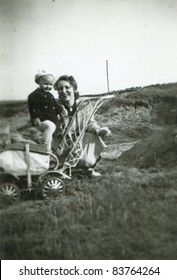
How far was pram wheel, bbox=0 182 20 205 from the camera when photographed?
294 cm

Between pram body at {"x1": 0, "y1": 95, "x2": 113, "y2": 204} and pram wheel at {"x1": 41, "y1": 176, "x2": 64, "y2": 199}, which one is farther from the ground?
pram body at {"x1": 0, "y1": 95, "x2": 113, "y2": 204}

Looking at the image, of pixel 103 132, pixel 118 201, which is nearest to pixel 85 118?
pixel 103 132

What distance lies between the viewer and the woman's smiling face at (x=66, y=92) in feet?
10.2

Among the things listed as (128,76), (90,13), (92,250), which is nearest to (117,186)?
(92,250)

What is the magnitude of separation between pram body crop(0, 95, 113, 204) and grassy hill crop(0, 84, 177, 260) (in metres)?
0.10

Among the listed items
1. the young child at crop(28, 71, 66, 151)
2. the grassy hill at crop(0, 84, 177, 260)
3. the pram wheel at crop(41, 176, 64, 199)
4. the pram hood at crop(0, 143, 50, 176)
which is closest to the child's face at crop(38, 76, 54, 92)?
the young child at crop(28, 71, 66, 151)

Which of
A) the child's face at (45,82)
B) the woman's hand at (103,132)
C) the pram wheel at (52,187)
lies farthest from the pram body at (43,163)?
the child's face at (45,82)

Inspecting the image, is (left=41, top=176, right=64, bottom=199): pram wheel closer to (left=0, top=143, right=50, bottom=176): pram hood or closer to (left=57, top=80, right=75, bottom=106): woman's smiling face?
(left=0, top=143, right=50, bottom=176): pram hood

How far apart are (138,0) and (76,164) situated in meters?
1.49

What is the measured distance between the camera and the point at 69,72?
3182 millimetres

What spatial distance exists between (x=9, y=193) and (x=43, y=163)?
35cm

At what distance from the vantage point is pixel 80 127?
3172mm

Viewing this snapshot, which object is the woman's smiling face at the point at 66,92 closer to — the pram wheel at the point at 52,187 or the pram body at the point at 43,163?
the pram body at the point at 43,163
